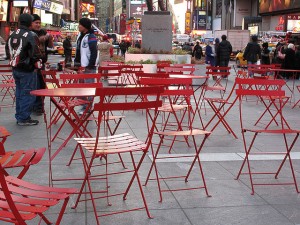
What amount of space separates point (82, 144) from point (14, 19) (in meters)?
56.2

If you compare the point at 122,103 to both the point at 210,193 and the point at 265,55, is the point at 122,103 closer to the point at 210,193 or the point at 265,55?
the point at 210,193

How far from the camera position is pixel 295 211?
197 inches

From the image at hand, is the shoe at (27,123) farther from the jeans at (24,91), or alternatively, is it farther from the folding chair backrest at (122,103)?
the folding chair backrest at (122,103)

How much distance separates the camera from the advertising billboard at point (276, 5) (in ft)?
170

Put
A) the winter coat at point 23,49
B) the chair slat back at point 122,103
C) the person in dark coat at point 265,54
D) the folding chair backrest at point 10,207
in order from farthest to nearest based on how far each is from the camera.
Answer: the person in dark coat at point 265,54 → the winter coat at point 23,49 → the chair slat back at point 122,103 → the folding chair backrest at point 10,207

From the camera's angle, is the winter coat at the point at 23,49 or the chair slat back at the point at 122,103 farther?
the winter coat at the point at 23,49

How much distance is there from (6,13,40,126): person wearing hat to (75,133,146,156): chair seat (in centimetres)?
476

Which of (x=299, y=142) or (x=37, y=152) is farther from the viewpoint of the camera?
(x=299, y=142)

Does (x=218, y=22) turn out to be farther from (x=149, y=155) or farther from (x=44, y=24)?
(x=149, y=155)

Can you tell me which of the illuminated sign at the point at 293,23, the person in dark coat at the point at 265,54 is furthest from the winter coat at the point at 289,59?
the illuminated sign at the point at 293,23

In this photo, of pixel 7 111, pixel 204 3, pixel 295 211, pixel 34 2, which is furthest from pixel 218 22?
pixel 295 211

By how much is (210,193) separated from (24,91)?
5077 millimetres

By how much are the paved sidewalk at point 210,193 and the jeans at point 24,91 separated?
1.30 m

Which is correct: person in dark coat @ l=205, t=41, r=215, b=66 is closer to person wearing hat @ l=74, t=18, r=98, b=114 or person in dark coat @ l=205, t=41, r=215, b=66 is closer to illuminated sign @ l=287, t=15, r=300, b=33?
person wearing hat @ l=74, t=18, r=98, b=114
